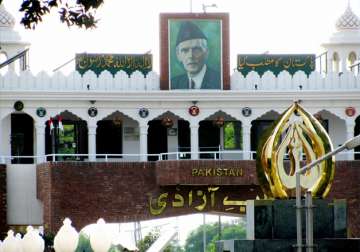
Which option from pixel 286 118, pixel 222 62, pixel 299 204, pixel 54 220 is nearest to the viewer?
pixel 299 204

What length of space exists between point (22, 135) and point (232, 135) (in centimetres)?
662

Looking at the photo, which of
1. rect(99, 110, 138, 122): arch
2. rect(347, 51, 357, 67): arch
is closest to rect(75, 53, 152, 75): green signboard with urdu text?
rect(99, 110, 138, 122): arch

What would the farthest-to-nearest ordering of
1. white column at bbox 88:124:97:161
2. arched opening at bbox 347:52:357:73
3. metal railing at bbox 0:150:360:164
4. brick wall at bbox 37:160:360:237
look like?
arched opening at bbox 347:52:357:73 < white column at bbox 88:124:97:161 < metal railing at bbox 0:150:360:164 < brick wall at bbox 37:160:360:237

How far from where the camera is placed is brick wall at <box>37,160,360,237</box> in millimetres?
50875

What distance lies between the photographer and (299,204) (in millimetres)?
29234

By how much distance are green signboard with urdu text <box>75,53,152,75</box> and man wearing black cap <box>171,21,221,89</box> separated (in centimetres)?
103

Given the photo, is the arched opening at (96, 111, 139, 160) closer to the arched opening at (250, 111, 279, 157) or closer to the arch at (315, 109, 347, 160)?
the arched opening at (250, 111, 279, 157)

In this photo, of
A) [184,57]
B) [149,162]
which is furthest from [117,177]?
[184,57]

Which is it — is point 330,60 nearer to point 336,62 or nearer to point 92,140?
point 336,62

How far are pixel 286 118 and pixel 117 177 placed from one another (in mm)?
20669

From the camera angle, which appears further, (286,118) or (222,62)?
(222,62)

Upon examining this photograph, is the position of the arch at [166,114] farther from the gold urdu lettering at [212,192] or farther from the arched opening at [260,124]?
the gold urdu lettering at [212,192]

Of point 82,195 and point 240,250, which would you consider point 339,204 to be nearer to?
point 240,250

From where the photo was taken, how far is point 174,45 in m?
53.6
